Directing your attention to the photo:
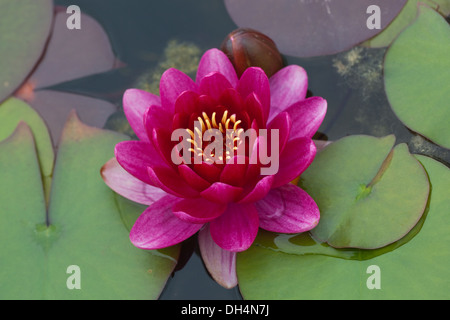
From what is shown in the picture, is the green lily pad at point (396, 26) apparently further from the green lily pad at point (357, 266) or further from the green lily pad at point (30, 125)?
the green lily pad at point (30, 125)

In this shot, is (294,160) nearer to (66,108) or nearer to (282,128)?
(282,128)

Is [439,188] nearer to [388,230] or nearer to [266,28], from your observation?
[388,230]

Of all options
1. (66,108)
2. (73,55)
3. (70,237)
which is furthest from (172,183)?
(73,55)

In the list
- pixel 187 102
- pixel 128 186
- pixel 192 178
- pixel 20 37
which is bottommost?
pixel 128 186

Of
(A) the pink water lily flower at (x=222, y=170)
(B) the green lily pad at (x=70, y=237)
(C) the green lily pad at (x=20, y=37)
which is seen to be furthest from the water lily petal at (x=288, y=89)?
(C) the green lily pad at (x=20, y=37)

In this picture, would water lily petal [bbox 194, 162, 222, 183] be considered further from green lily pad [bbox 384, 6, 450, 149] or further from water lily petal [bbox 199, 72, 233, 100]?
green lily pad [bbox 384, 6, 450, 149]

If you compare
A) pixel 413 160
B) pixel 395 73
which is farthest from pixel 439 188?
pixel 395 73
